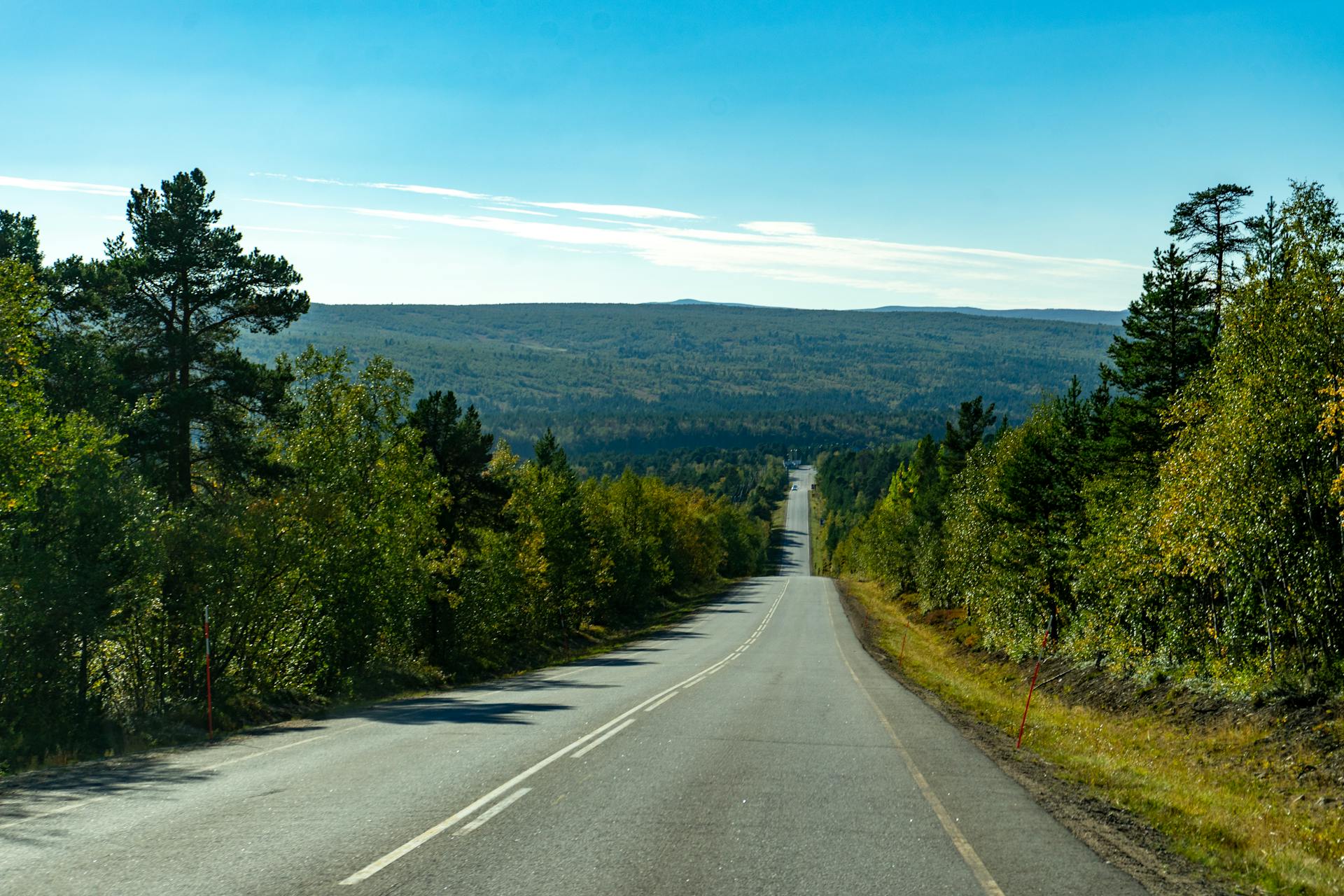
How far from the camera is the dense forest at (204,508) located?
1634 centimetres

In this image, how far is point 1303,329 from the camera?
52.5ft

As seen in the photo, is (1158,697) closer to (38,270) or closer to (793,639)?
(793,639)

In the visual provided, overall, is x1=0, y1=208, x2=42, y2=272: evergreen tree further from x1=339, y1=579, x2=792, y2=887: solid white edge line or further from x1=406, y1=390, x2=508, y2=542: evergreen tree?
x1=339, y1=579, x2=792, y2=887: solid white edge line

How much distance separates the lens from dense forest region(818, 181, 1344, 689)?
16172 millimetres

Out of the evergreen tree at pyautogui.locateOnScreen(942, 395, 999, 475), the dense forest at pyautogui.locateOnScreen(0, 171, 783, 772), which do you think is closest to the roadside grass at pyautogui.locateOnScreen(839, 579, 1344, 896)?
the dense forest at pyautogui.locateOnScreen(0, 171, 783, 772)

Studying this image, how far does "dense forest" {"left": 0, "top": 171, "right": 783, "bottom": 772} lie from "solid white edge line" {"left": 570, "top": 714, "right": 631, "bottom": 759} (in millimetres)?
7273

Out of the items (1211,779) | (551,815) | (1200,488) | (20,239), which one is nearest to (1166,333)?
(1200,488)

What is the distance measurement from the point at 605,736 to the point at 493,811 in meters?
5.43

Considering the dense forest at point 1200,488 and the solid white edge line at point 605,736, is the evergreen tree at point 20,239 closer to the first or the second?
the solid white edge line at point 605,736

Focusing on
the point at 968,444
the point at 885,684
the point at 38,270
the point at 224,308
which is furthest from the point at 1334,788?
the point at 968,444

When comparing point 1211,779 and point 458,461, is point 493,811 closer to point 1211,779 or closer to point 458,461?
point 1211,779

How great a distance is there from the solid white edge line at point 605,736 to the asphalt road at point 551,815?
85 mm

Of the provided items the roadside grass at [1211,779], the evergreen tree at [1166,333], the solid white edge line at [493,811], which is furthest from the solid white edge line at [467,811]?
the evergreen tree at [1166,333]

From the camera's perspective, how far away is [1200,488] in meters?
17.8
